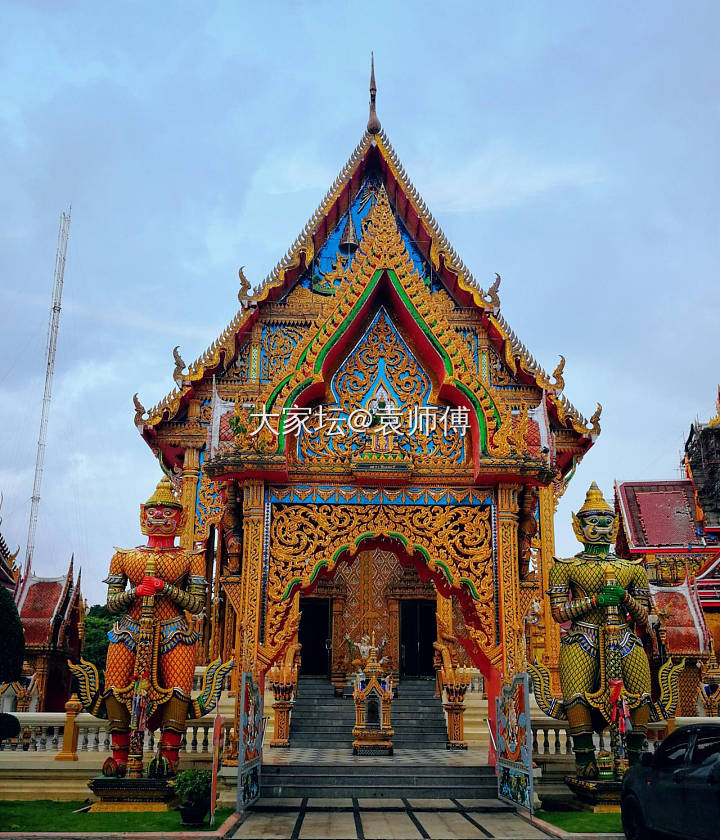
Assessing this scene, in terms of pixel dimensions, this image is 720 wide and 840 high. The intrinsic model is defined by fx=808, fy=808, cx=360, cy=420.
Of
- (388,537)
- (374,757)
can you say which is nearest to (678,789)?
(388,537)

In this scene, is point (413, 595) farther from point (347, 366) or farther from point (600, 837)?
point (600, 837)

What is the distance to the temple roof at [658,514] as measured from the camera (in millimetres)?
24578

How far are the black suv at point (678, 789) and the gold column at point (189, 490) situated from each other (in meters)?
8.51

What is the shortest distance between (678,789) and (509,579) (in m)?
2.82

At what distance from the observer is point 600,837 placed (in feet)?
19.5

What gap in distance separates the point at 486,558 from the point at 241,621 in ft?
8.11

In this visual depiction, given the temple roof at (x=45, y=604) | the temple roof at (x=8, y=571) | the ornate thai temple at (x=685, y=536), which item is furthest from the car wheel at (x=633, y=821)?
the temple roof at (x=8, y=571)

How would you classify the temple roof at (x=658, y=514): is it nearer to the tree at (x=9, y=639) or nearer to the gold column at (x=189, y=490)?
the gold column at (x=189, y=490)

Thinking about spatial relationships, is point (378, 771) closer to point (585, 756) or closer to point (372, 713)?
point (585, 756)

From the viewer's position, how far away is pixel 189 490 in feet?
44.6

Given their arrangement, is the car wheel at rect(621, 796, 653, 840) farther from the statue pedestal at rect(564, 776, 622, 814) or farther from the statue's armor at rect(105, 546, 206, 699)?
the statue's armor at rect(105, 546, 206, 699)

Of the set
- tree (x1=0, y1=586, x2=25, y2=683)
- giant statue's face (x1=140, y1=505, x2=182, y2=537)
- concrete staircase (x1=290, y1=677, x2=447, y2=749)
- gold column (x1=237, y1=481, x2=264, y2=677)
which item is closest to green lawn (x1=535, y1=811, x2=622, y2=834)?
gold column (x1=237, y1=481, x2=264, y2=677)

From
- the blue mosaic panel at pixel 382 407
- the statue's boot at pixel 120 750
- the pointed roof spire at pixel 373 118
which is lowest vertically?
the statue's boot at pixel 120 750

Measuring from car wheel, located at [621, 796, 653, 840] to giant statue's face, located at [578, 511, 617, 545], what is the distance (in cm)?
246
